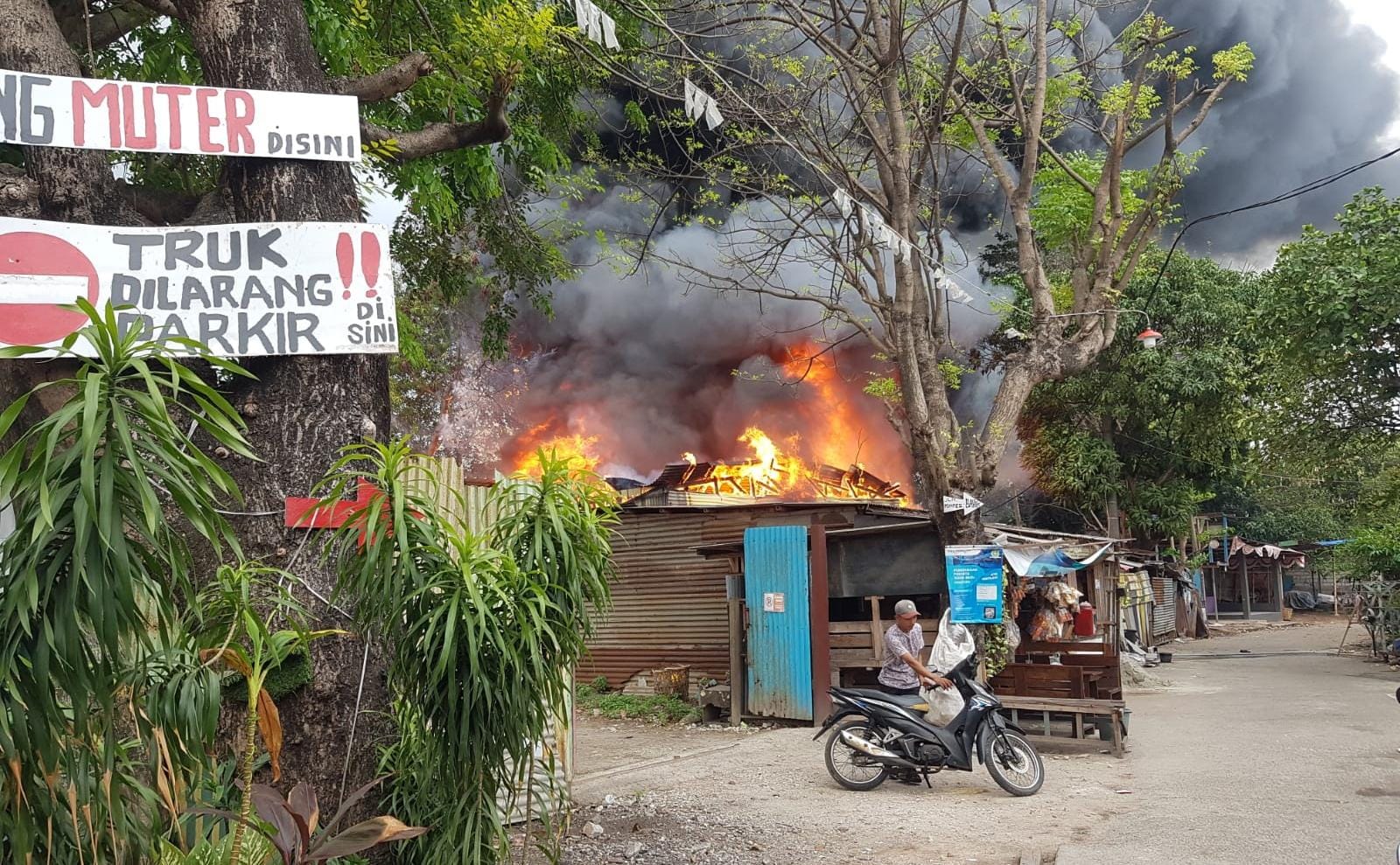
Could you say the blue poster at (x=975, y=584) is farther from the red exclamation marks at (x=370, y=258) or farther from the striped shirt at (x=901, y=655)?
the red exclamation marks at (x=370, y=258)

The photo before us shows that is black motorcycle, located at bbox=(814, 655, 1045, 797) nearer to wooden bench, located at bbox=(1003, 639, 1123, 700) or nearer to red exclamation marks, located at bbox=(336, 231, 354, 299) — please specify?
wooden bench, located at bbox=(1003, 639, 1123, 700)

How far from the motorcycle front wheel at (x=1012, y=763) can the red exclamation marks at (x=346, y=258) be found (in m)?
6.69

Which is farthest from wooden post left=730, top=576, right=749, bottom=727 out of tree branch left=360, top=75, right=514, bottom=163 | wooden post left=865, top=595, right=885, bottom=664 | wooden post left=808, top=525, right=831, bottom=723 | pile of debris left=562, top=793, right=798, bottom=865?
tree branch left=360, top=75, right=514, bottom=163

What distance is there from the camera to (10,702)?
126 inches

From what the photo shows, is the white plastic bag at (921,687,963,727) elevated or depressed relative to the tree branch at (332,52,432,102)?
depressed

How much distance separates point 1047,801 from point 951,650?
68.1 inches

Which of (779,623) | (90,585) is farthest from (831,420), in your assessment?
(90,585)

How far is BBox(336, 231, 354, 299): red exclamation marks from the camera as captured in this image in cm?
537

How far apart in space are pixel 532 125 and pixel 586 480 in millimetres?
8060

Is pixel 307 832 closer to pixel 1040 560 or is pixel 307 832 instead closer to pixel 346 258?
pixel 346 258

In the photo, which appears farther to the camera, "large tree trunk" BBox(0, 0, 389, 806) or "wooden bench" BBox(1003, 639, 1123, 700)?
"wooden bench" BBox(1003, 639, 1123, 700)

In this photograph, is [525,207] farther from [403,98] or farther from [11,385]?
[11,385]

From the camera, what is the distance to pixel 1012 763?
934cm

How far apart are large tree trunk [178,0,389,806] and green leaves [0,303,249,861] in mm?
1391
